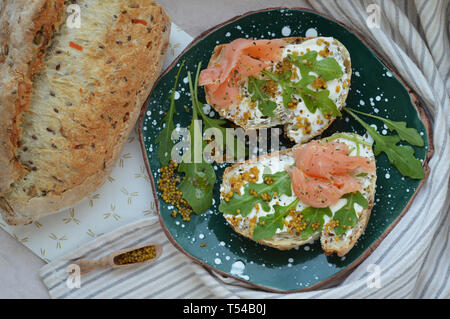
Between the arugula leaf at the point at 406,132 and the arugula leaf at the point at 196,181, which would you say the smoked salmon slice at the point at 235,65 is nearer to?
the arugula leaf at the point at 196,181

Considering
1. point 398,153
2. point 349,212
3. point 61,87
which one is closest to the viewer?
point 61,87

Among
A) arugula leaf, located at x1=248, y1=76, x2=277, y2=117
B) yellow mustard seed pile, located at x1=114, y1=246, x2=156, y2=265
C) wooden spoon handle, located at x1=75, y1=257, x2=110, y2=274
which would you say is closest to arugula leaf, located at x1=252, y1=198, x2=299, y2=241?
arugula leaf, located at x1=248, y1=76, x2=277, y2=117

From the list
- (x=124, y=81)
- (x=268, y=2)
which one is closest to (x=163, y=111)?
(x=124, y=81)

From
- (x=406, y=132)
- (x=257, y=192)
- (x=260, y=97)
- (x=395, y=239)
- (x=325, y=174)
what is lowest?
(x=395, y=239)

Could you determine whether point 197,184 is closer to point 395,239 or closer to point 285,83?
point 285,83

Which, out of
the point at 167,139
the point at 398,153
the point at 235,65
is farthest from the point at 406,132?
the point at 167,139
